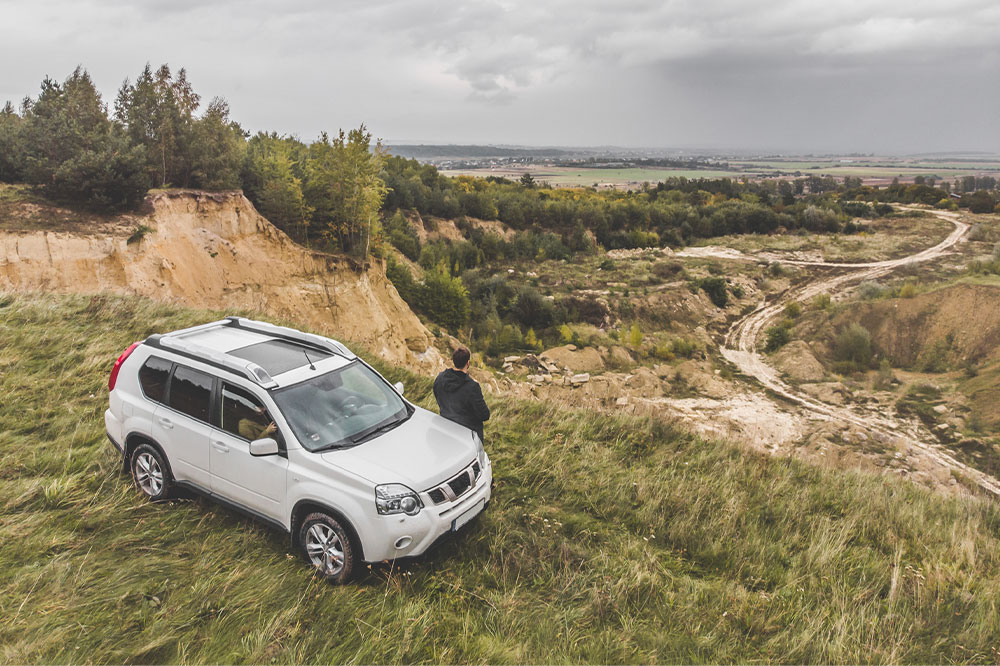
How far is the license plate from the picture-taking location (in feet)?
15.8

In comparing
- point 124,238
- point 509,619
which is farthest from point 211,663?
point 124,238

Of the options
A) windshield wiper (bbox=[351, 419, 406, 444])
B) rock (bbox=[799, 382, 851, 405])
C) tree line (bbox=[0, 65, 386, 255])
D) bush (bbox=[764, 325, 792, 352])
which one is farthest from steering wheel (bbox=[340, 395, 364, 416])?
bush (bbox=[764, 325, 792, 352])

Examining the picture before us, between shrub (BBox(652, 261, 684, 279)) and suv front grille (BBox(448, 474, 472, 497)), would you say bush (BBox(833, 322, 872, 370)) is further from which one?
suv front grille (BBox(448, 474, 472, 497))

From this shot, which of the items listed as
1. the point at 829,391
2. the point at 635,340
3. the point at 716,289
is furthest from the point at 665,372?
the point at 716,289

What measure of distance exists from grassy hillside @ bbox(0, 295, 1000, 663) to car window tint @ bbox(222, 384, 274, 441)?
97 centimetres

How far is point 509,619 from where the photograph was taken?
4.37 meters

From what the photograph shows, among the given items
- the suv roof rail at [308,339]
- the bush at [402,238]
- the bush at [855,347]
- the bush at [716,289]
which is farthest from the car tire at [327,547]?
the bush at [716,289]

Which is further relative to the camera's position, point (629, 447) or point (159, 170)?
point (159, 170)

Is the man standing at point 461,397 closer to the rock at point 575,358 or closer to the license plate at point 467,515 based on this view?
the license plate at point 467,515

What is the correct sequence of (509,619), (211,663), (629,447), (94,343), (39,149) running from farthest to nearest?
(39,149), (94,343), (629,447), (509,619), (211,663)

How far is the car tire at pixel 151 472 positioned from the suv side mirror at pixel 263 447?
1.47m

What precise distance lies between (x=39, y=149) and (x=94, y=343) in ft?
37.4

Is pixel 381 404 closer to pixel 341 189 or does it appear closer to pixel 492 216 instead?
pixel 341 189

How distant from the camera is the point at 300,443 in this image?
186 inches
